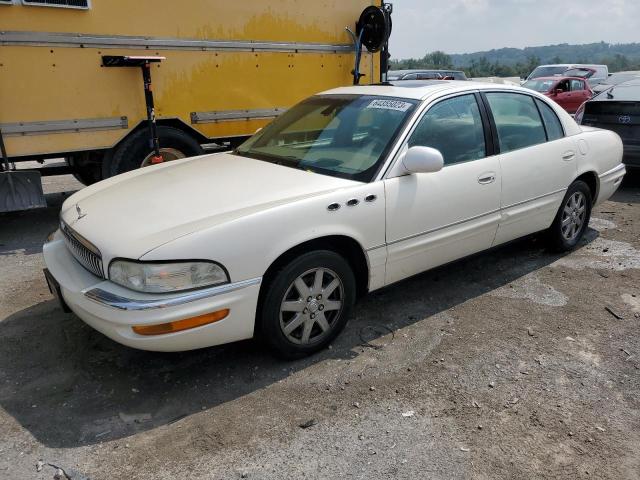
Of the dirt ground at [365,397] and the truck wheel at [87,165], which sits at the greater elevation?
the truck wheel at [87,165]

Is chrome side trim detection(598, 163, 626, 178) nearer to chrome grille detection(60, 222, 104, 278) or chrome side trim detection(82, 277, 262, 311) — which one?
chrome side trim detection(82, 277, 262, 311)

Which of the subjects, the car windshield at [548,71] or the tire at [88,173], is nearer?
the tire at [88,173]

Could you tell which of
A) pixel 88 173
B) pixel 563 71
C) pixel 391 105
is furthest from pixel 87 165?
pixel 563 71

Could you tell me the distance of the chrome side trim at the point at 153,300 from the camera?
260cm

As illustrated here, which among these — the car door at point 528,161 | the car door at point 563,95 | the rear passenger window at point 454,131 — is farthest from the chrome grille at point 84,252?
the car door at point 563,95

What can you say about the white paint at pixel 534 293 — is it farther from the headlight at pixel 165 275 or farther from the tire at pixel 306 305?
the headlight at pixel 165 275

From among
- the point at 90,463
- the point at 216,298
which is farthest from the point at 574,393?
the point at 90,463

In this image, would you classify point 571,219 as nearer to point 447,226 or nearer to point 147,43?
point 447,226

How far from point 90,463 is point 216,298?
3.08 ft

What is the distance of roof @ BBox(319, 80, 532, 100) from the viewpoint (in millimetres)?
3814

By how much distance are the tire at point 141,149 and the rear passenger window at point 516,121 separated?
3534 millimetres

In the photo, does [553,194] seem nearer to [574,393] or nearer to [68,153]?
[574,393]

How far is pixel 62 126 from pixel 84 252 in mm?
2997

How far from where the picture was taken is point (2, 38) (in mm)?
4977
